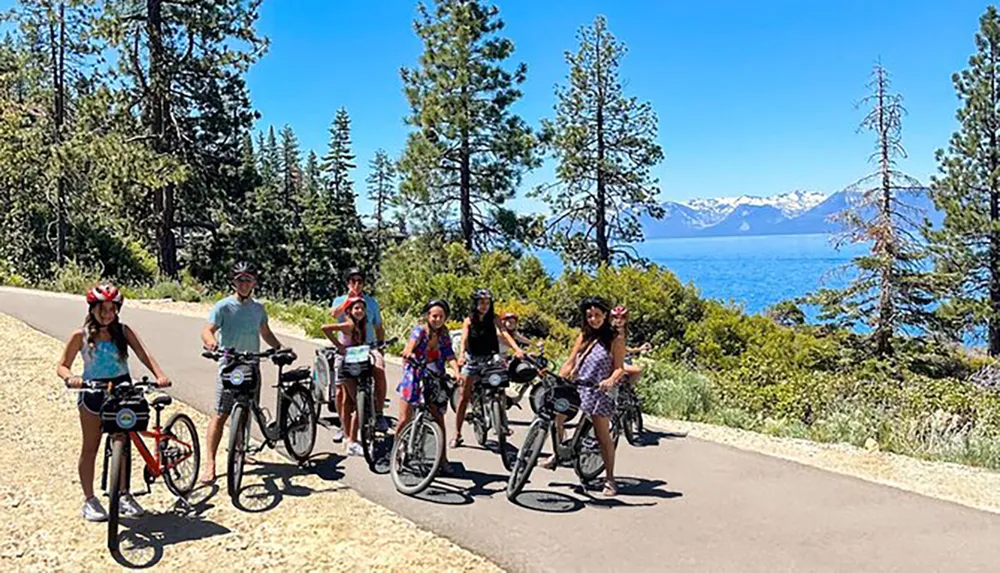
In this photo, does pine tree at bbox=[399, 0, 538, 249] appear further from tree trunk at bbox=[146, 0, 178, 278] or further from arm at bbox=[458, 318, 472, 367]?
arm at bbox=[458, 318, 472, 367]

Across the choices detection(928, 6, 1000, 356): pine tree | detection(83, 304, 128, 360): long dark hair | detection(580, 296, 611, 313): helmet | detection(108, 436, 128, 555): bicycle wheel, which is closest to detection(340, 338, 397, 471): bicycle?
detection(83, 304, 128, 360): long dark hair

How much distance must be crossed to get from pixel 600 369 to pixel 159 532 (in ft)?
11.5

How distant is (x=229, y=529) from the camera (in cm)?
577

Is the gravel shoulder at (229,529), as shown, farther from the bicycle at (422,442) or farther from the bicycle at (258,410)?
the bicycle at (422,442)

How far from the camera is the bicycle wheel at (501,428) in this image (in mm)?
7126

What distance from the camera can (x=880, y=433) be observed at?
375 inches

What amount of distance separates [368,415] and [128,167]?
20.9 metres

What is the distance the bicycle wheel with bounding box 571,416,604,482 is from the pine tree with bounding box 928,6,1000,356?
1263 inches

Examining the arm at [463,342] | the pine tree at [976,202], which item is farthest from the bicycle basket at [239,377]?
the pine tree at [976,202]

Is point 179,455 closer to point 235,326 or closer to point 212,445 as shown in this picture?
point 212,445

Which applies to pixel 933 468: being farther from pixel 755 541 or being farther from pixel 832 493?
pixel 755 541

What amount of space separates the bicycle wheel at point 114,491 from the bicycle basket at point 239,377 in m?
1.10

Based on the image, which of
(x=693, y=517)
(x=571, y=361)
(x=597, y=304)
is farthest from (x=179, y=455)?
(x=693, y=517)

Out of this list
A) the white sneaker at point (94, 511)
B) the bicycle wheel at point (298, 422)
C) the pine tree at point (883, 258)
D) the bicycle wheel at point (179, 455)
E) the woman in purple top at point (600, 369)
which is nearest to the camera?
the white sneaker at point (94, 511)
